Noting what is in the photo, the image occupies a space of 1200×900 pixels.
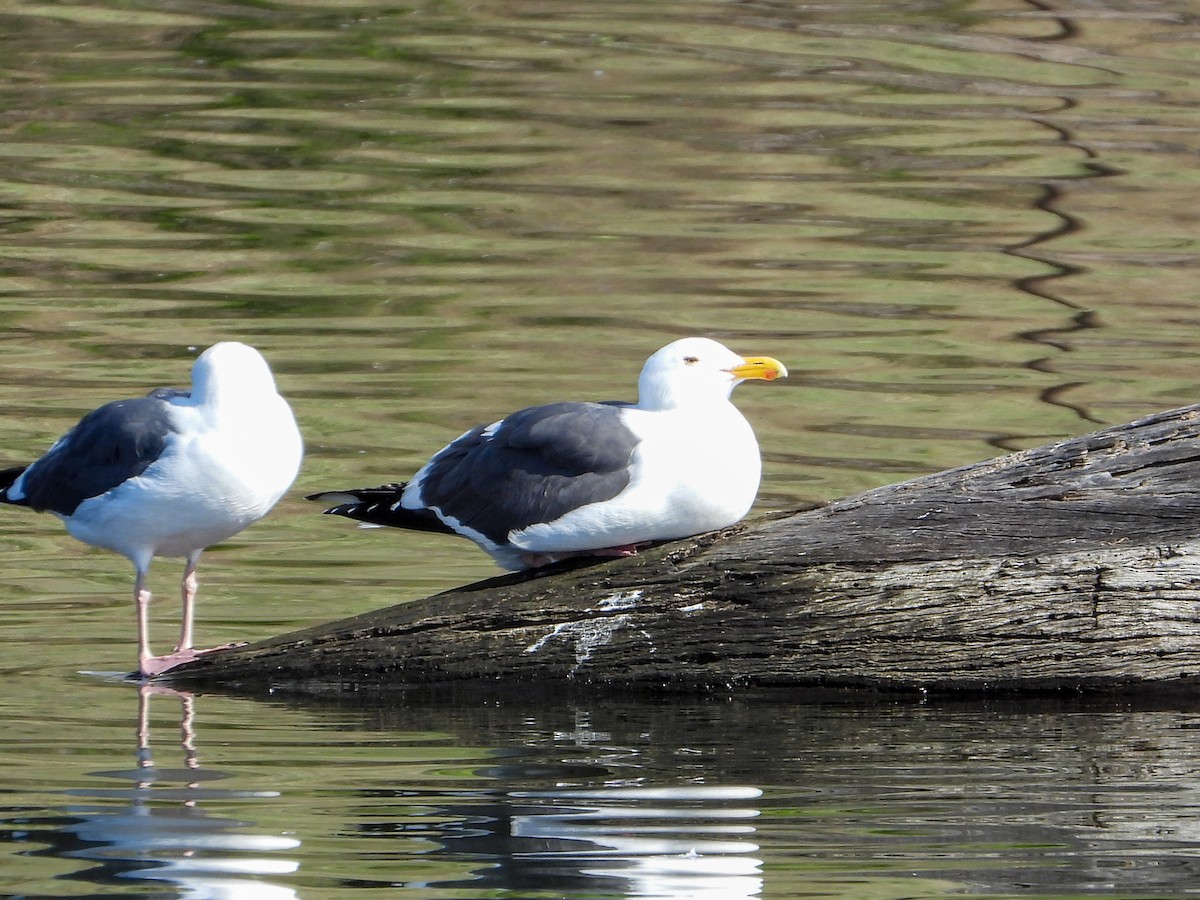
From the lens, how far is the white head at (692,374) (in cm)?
595

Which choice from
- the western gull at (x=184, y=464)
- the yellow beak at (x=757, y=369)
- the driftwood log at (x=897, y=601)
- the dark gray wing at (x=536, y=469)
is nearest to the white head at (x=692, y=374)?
the yellow beak at (x=757, y=369)

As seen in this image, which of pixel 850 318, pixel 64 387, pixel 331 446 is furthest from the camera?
pixel 850 318

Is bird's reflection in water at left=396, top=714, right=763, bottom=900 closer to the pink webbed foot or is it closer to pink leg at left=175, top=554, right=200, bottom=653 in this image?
the pink webbed foot

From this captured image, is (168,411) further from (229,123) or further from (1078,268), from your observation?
(229,123)

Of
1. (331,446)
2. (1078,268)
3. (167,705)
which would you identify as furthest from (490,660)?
(1078,268)

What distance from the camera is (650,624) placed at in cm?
584

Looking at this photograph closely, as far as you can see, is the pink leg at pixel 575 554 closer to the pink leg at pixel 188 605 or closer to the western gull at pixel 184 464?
the western gull at pixel 184 464

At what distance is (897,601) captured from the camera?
5723 mm

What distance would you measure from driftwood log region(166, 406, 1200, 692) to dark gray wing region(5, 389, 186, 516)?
728 millimetres

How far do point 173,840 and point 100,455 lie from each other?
1.69 meters

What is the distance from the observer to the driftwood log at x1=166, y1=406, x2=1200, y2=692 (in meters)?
5.66

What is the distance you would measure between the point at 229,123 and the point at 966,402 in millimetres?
7198

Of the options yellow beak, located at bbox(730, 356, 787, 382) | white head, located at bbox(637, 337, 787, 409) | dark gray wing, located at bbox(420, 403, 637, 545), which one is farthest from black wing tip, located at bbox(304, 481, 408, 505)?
yellow beak, located at bbox(730, 356, 787, 382)

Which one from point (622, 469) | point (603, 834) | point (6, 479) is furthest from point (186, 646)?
point (603, 834)
